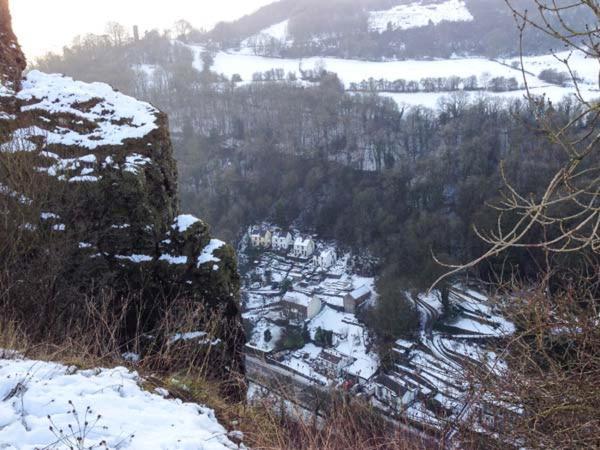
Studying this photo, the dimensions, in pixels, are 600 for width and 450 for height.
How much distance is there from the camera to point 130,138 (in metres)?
5.68

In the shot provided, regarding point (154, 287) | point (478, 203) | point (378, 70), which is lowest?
point (478, 203)

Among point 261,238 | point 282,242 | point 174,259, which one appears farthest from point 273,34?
point 174,259

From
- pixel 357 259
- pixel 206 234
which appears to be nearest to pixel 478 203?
pixel 357 259

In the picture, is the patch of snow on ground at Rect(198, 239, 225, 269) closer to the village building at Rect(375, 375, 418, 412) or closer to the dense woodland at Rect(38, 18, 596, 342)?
the village building at Rect(375, 375, 418, 412)

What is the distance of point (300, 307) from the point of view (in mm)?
16359

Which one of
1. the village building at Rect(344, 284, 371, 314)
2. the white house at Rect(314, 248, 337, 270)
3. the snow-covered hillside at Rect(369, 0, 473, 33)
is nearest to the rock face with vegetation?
the village building at Rect(344, 284, 371, 314)

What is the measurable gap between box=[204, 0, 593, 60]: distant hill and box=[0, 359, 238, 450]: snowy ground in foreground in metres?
44.1

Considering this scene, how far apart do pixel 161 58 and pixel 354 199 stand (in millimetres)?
32912

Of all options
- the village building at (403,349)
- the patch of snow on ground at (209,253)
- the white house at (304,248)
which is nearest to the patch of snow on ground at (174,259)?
the patch of snow on ground at (209,253)

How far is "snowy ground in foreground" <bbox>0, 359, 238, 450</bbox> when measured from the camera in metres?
1.98

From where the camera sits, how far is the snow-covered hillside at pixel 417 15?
54.4m

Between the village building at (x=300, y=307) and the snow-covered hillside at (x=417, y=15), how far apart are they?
1828 inches

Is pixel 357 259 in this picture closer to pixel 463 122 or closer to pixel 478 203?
pixel 478 203

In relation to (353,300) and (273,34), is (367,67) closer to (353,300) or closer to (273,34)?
(273,34)
